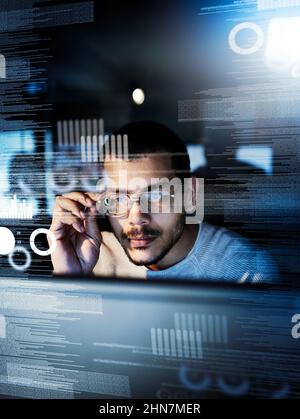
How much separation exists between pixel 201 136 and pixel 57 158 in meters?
0.39

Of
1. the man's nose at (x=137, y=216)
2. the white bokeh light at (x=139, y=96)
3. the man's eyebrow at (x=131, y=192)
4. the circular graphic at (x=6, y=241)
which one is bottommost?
the circular graphic at (x=6, y=241)

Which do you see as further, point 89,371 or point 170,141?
point 89,371

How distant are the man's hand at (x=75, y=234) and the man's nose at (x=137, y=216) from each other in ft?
0.32

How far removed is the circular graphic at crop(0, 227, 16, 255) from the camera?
1369mm

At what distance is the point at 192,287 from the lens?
122 centimetres

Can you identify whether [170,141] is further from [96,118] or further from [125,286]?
[125,286]

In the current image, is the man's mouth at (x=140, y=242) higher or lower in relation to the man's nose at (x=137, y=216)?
lower

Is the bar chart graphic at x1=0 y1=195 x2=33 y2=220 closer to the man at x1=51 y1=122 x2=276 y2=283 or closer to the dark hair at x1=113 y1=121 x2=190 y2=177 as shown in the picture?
the man at x1=51 y1=122 x2=276 y2=283

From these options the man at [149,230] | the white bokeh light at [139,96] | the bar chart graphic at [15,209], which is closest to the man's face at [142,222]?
the man at [149,230]

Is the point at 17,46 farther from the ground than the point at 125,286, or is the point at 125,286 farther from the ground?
the point at 17,46

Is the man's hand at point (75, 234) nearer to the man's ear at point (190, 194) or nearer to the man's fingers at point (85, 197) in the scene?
the man's fingers at point (85, 197)

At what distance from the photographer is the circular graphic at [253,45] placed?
114 cm

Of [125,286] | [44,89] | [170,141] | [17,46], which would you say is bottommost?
[125,286]
